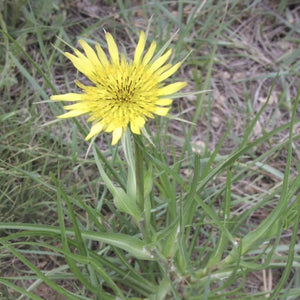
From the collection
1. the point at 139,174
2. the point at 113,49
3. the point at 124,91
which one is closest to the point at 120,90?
the point at 124,91

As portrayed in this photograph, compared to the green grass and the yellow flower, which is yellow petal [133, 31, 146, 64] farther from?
the green grass

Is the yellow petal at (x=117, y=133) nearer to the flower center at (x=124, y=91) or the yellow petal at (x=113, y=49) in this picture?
the flower center at (x=124, y=91)

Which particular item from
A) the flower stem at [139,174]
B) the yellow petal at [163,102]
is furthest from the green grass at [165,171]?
the yellow petal at [163,102]

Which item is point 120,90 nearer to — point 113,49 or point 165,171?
point 113,49

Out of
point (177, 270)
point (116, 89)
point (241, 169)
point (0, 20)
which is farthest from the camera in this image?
point (0, 20)

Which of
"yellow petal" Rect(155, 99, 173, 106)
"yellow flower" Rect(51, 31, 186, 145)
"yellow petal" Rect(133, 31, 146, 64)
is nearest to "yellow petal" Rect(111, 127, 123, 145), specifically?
"yellow flower" Rect(51, 31, 186, 145)

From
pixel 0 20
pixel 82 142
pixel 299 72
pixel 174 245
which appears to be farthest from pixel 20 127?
pixel 299 72

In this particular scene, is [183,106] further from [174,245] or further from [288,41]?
[174,245]
